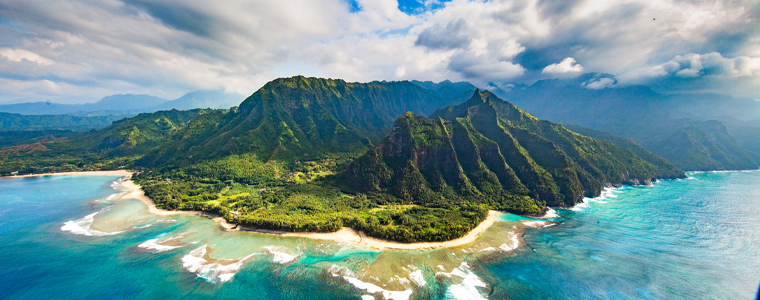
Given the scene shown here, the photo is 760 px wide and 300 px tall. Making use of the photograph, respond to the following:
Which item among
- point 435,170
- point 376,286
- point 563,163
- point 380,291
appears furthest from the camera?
point 563,163

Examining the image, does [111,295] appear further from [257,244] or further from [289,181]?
[289,181]

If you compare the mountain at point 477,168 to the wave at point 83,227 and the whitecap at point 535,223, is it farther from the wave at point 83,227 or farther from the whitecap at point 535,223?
the wave at point 83,227

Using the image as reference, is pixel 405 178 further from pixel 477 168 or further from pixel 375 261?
pixel 375 261

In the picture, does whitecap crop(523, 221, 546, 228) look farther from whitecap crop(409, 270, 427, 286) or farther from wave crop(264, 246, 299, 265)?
wave crop(264, 246, 299, 265)

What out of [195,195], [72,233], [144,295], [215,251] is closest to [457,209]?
[215,251]

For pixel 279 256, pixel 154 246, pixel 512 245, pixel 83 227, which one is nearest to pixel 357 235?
pixel 279 256

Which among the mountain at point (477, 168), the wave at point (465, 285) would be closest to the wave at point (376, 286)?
the wave at point (465, 285)

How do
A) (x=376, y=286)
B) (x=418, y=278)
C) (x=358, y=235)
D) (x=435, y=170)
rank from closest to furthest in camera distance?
(x=376, y=286)
(x=418, y=278)
(x=358, y=235)
(x=435, y=170)
